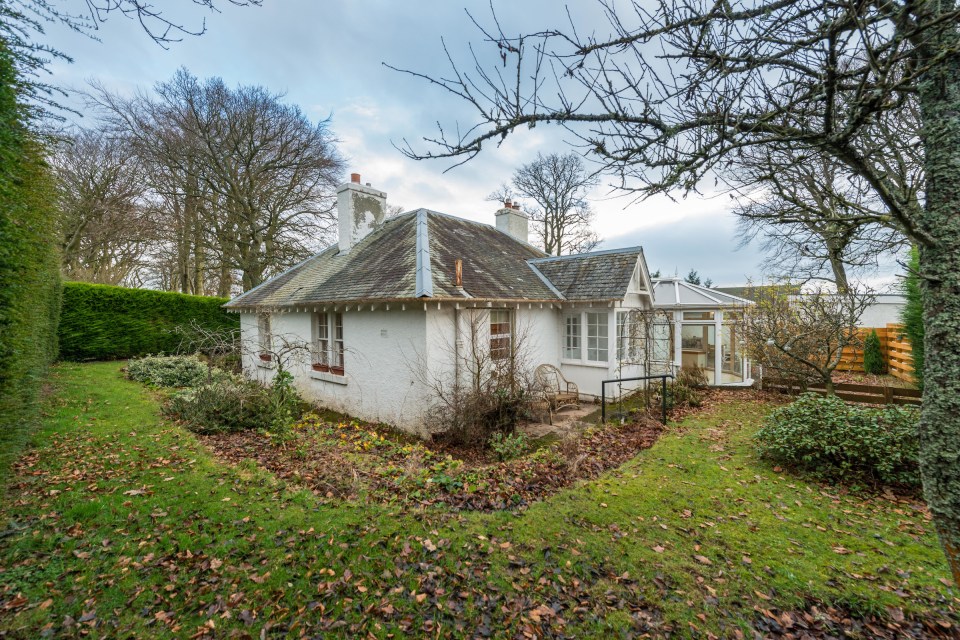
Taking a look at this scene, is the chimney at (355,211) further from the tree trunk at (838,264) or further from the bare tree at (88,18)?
the tree trunk at (838,264)

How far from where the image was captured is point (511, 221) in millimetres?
18078

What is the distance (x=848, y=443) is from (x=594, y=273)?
7.54 metres

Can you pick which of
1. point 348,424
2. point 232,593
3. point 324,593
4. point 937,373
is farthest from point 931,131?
point 348,424

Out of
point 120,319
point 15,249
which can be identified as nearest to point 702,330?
point 15,249

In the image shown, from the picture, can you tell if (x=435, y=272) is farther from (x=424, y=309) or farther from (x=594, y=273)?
(x=594, y=273)

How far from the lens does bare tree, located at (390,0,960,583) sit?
2.37m

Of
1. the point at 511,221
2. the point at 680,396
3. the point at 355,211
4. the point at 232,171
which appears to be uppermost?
the point at 232,171

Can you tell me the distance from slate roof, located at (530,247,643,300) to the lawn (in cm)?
644

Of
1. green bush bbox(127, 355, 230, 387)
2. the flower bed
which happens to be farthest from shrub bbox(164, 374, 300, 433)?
green bush bbox(127, 355, 230, 387)

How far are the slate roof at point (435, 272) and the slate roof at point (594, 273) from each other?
0.03m

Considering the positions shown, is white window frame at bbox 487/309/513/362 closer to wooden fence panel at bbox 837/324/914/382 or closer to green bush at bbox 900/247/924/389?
green bush at bbox 900/247/924/389

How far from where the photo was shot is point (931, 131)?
2.45 meters

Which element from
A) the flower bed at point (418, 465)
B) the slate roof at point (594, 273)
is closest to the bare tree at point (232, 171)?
the slate roof at point (594, 273)

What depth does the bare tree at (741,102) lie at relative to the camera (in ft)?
7.79
